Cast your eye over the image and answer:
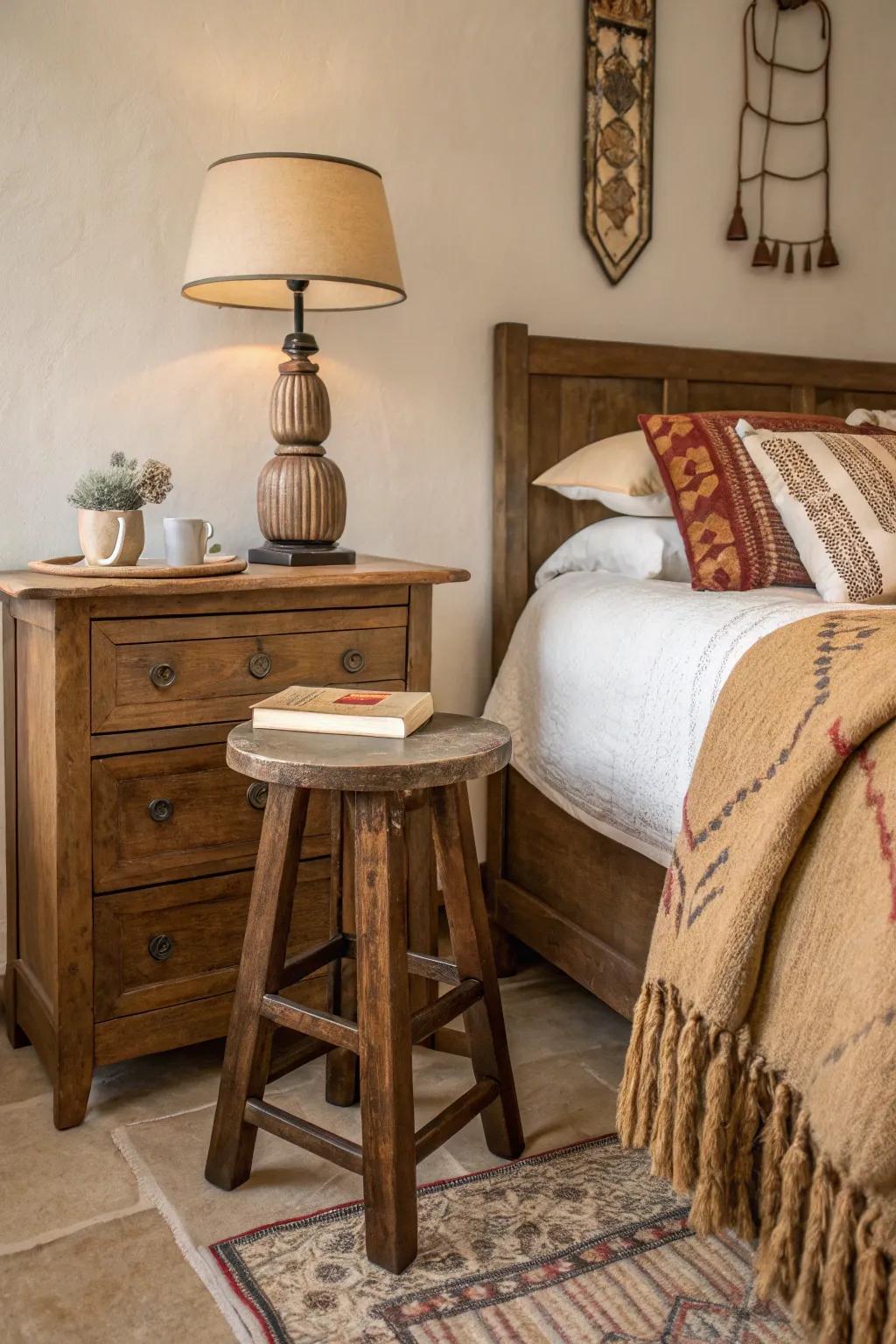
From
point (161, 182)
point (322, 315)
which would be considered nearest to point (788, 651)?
point (322, 315)

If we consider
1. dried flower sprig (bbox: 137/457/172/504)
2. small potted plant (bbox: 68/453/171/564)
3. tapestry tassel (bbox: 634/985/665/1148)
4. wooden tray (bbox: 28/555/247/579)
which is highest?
dried flower sprig (bbox: 137/457/172/504)

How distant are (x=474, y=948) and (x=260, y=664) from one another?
20.8 inches

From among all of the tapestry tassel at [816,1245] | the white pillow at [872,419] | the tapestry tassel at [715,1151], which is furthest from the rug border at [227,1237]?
the white pillow at [872,419]

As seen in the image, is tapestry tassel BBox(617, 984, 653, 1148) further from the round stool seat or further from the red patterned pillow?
the red patterned pillow

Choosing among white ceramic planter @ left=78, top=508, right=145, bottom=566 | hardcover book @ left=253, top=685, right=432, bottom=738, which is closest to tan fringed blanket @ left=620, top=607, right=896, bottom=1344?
hardcover book @ left=253, top=685, right=432, bottom=738

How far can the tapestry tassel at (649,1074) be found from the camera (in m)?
1.34

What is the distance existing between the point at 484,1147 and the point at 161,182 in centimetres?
165

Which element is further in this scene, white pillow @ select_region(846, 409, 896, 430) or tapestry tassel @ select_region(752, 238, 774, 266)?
tapestry tassel @ select_region(752, 238, 774, 266)

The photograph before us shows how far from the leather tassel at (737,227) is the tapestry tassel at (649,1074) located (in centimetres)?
188

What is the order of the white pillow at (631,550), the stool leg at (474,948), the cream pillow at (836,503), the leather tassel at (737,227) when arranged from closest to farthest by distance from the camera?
the stool leg at (474,948) → the cream pillow at (836,503) → the white pillow at (631,550) → the leather tassel at (737,227)

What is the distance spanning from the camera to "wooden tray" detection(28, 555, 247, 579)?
5.28 ft

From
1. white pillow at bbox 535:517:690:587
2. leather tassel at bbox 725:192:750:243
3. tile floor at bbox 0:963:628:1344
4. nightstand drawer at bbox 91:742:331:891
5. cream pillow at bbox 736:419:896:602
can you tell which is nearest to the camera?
tile floor at bbox 0:963:628:1344

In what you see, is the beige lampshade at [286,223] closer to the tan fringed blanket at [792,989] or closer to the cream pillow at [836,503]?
the cream pillow at [836,503]

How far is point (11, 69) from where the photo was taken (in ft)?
5.95
